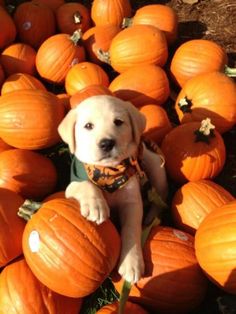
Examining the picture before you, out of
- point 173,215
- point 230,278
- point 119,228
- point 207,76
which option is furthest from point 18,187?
point 207,76

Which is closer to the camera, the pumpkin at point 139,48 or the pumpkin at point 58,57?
the pumpkin at point 139,48

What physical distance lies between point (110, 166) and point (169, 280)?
2.63 feet

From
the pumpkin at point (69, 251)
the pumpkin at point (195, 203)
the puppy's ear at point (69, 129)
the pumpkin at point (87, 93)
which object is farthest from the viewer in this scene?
the pumpkin at point (87, 93)

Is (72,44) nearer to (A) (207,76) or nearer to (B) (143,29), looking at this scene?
(B) (143,29)

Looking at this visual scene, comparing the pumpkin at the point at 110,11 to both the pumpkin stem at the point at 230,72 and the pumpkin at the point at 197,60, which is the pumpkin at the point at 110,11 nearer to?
the pumpkin at the point at 197,60

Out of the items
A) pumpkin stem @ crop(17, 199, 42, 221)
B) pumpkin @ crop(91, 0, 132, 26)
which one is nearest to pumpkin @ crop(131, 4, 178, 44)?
pumpkin @ crop(91, 0, 132, 26)

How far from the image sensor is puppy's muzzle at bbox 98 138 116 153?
251 cm

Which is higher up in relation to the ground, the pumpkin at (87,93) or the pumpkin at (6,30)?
the pumpkin at (6,30)

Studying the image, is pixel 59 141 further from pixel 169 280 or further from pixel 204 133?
pixel 169 280

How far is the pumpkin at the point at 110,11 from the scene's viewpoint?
4785 millimetres

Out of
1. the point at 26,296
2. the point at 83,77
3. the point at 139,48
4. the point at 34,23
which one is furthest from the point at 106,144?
the point at 34,23

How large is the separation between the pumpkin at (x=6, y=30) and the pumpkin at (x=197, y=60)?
5.98ft

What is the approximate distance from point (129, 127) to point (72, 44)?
192 centimetres

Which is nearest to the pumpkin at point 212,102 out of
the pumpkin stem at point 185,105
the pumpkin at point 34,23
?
the pumpkin stem at point 185,105
